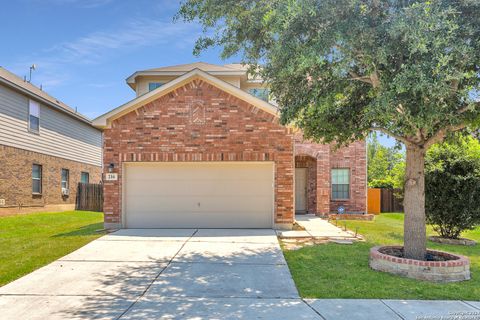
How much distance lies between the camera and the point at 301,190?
1794 cm

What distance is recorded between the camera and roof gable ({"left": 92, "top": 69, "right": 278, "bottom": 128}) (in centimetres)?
1231

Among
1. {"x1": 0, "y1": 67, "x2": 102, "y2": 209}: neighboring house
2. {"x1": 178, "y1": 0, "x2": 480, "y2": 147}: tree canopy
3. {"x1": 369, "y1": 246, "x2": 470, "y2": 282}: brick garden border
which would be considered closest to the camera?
{"x1": 178, "y1": 0, "x2": 480, "y2": 147}: tree canopy

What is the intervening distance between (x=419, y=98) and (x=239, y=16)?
387cm

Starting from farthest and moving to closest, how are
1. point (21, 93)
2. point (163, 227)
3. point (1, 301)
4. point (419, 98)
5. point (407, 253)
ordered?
point (21, 93)
point (163, 227)
point (407, 253)
point (419, 98)
point (1, 301)

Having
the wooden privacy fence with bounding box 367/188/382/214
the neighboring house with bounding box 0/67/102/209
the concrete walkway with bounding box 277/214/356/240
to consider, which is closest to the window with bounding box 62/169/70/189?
the neighboring house with bounding box 0/67/102/209

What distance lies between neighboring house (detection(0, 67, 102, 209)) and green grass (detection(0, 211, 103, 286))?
72.7 inches

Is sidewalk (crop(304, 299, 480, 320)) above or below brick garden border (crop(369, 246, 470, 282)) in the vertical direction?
below

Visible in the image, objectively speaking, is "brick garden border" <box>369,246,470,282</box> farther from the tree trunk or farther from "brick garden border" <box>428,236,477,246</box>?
"brick garden border" <box>428,236,477,246</box>

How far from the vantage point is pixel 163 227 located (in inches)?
507

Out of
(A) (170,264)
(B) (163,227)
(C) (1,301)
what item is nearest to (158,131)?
(B) (163,227)

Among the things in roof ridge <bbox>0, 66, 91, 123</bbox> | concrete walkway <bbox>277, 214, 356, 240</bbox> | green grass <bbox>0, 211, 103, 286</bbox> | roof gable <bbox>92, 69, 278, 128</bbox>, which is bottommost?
green grass <bbox>0, 211, 103, 286</bbox>

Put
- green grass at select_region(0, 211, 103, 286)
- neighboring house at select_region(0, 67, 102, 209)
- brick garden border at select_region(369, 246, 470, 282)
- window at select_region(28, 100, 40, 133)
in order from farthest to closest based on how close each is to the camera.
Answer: window at select_region(28, 100, 40, 133)
neighboring house at select_region(0, 67, 102, 209)
green grass at select_region(0, 211, 103, 286)
brick garden border at select_region(369, 246, 470, 282)

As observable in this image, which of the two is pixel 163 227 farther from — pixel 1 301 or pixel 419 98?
pixel 419 98

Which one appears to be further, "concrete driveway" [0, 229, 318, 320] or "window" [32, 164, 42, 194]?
"window" [32, 164, 42, 194]
